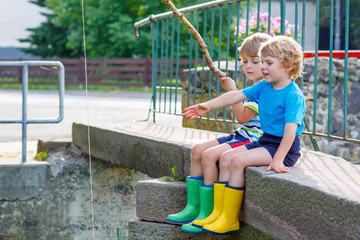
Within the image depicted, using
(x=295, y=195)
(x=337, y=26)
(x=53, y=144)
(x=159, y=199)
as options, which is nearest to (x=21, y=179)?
(x=53, y=144)

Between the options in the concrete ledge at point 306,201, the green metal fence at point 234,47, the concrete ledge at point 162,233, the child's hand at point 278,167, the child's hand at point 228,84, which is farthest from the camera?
the green metal fence at point 234,47

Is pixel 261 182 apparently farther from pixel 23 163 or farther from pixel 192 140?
pixel 23 163

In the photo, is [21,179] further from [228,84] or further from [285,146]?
[285,146]

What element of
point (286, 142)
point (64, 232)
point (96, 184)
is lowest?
point (64, 232)

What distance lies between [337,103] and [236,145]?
9.70 ft

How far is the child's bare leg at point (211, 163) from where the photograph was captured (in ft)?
10.4

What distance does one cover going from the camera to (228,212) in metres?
2.95

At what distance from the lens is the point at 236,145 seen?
3.31 m

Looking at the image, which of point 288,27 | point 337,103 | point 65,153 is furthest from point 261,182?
point 288,27

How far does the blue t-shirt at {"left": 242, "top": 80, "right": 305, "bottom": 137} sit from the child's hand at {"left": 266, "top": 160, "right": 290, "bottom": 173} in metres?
0.21

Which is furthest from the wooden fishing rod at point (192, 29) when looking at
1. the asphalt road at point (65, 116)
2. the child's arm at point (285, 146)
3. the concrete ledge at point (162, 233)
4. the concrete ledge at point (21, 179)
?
the asphalt road at point (65, 116)

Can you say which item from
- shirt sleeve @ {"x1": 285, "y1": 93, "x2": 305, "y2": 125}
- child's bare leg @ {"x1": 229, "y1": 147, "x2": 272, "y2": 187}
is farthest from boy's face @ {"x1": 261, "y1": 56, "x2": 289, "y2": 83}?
child's bare leg @ {"x1": 229, "y1": 147, "x2": 272, "y2": 187}

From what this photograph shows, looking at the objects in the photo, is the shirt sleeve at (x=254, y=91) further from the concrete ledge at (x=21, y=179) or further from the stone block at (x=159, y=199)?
the concrete ledge at (x=21, y=179)

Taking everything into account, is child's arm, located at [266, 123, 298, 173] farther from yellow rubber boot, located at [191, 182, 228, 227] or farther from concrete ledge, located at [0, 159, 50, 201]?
concrete ledge, located at [0, 159, 50, 201]
